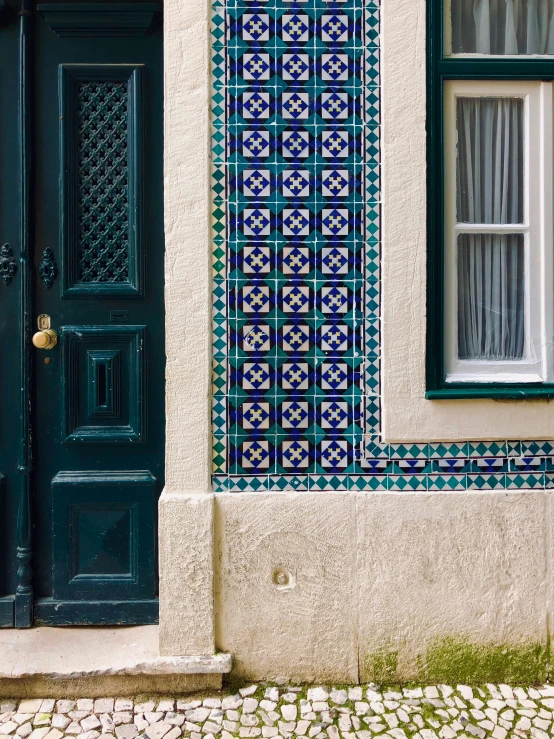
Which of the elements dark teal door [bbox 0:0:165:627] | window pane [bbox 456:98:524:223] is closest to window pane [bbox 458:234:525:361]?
window pane [bbox 456:98:524:223]

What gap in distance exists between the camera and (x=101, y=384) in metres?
3.01

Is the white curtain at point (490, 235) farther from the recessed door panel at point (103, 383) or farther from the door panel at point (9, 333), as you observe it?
the door panel at point (9, 333)

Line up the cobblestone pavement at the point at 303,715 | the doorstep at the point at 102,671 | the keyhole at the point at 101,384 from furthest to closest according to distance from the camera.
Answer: the keyhole at the point at 101,384 < the doorstep at the point at 102,671 < the cobblestone pavement at the point at 303,715

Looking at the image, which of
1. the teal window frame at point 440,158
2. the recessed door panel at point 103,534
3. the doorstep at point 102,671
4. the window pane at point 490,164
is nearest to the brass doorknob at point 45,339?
the recessed door panel at point 103,534

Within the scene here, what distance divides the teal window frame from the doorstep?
1735 millimetres

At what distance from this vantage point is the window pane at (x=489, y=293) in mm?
2918

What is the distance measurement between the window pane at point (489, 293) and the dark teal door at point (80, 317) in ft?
5.25

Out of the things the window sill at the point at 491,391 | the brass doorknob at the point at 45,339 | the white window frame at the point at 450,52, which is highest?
the white window frame at the point at 450,52

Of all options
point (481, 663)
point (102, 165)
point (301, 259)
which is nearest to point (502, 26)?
point (301, 259)

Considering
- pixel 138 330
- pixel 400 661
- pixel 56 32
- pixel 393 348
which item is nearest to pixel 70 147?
pixel 56 32

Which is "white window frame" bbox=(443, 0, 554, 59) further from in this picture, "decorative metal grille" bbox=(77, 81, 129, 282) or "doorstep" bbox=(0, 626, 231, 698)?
"doorstep" bbox=(0, 626, 231, 698)

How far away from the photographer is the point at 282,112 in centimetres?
276

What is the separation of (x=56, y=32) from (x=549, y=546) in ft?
12.0

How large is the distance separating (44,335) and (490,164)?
2.46 m
